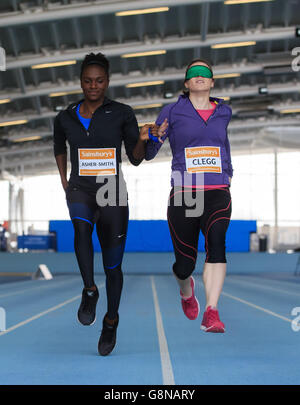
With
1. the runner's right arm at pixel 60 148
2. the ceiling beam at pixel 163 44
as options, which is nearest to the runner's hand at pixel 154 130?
the runner's right arm at pixel 60 148

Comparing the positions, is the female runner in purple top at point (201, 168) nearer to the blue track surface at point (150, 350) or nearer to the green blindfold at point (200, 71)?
the green blindfold at point (200, 71)

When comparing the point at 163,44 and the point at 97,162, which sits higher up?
the point at 163,44

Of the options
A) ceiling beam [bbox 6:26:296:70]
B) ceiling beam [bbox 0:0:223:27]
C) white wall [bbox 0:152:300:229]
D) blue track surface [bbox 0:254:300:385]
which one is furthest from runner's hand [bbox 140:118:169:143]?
white wall [bbox 0:152:300:229]

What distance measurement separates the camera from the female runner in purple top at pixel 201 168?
320 cm

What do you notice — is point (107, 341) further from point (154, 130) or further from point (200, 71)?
point (200, 71)

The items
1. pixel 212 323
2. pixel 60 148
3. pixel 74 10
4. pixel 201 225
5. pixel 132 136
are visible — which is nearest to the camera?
pixel 212 323

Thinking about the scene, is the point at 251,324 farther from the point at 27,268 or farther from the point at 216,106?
the point at 27,268

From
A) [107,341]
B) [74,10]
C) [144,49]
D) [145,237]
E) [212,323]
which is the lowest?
[145,237]

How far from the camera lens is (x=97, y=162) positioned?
123 inches

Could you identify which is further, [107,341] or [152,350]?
[152,350]

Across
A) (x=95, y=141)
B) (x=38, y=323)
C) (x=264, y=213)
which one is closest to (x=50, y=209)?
(x=264, y=213)

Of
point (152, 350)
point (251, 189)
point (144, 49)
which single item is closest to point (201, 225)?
point (152, 350)

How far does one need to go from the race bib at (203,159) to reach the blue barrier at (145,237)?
48.5 ft

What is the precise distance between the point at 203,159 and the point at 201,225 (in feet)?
1.38
